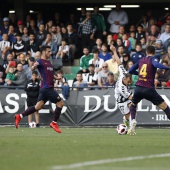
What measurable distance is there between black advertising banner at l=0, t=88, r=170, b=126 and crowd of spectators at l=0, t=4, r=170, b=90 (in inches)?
21.7

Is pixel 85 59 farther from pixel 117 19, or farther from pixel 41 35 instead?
pixel 117 19

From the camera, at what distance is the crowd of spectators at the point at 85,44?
84.3 feet

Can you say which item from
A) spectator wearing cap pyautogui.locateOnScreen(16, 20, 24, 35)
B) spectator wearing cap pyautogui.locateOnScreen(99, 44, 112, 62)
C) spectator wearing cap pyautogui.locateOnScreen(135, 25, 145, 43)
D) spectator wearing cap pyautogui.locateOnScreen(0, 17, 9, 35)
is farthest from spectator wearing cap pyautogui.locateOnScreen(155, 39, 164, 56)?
spectator wearing cap pyautogui.locateOnScreen(0, 17, 9, 35)

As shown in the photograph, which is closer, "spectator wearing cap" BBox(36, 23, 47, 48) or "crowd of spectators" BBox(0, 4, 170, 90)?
"crowd of spectators" BBox(0, 4, 170, 90)

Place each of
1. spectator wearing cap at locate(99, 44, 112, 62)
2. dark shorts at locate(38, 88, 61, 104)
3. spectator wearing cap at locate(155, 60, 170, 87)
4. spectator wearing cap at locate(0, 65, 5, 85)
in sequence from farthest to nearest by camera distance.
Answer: spectator wearing cap at locate(99, 44, 112, 62) → spectator wearing cap at locate(0, 65, 5, 85) → spectator wearing cap at locate(155, 60, 170, 87) → dark shorts at locate(38, 88, 61, 104)

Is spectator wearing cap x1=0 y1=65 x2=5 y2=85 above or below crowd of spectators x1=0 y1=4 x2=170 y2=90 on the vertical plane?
below

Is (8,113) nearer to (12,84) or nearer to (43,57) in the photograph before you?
(12,84)

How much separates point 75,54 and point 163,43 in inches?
159

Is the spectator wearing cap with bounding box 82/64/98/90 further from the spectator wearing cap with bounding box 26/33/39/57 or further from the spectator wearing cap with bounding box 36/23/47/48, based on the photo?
the spectator wearing cap with bounding box 36/23/47/48

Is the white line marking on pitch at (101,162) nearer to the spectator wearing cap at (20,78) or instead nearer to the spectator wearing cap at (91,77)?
the spectator wearing cap at (91,77)

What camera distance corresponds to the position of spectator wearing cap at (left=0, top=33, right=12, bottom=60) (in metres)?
28.2

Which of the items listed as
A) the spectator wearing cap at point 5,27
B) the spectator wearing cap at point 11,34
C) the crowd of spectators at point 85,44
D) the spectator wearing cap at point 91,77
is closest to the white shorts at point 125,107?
the crowd of spectators at point 85,44

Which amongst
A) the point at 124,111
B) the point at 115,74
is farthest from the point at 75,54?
the point at 124,111

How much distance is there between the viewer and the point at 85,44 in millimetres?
28922
